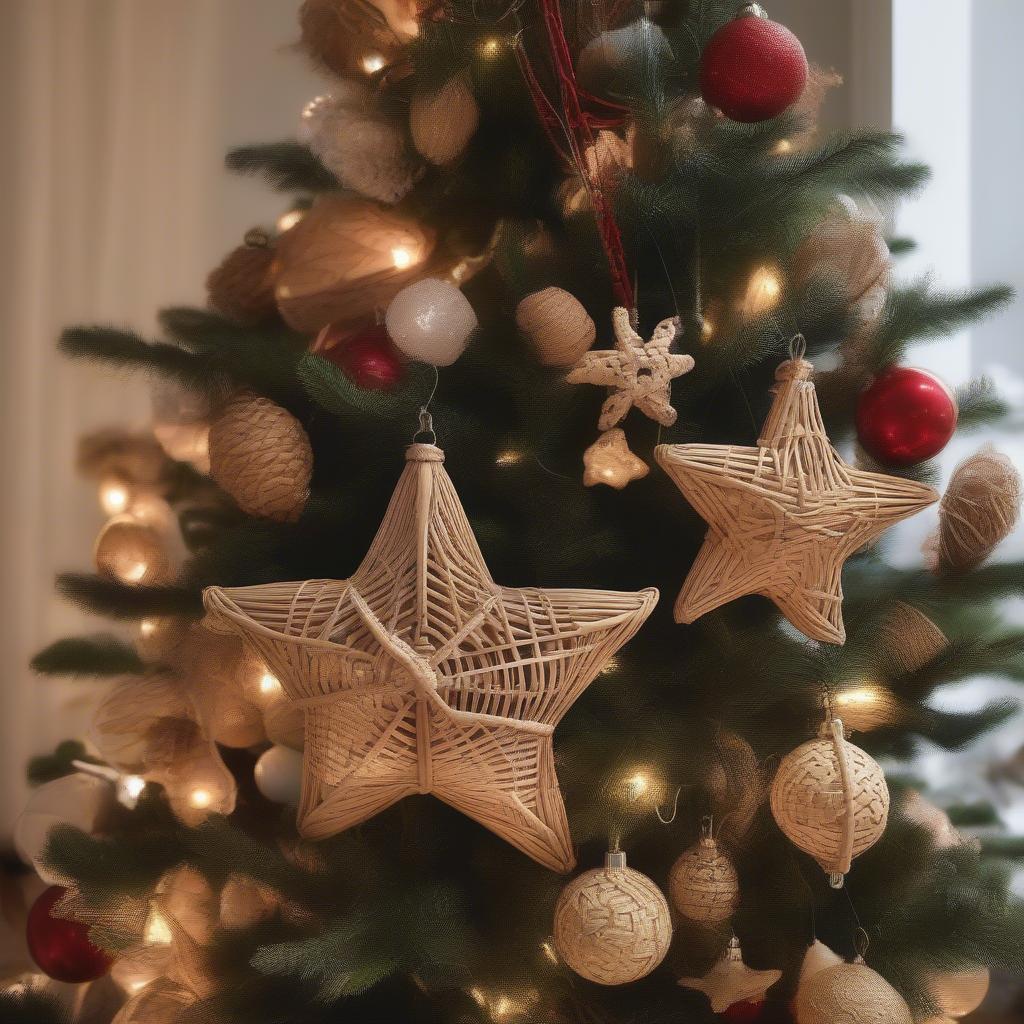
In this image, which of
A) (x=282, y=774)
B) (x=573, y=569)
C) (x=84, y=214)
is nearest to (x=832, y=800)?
(x=573, y=569)

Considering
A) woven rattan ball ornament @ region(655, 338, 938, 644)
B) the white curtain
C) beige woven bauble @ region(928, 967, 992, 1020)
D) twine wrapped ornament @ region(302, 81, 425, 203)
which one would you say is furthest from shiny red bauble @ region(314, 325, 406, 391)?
the white curtain

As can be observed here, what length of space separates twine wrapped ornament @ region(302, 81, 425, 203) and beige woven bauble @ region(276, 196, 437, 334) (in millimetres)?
18

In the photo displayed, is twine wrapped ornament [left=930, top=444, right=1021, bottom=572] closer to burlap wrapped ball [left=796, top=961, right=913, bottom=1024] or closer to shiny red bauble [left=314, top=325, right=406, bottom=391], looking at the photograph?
burlap wrapped ball [left=796, top=961, right=913, bottom=1024]

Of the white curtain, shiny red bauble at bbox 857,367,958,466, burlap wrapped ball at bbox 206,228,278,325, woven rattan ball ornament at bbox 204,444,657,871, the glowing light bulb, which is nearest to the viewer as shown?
woven rattan ball ornament at bbox 204,444,657,871

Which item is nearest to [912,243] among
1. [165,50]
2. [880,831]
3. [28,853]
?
[880,831]

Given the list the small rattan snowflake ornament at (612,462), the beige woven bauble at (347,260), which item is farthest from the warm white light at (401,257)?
the small rattan snowflake ornament at (612,462)

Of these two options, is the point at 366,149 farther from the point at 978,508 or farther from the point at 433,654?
the point at 978,508

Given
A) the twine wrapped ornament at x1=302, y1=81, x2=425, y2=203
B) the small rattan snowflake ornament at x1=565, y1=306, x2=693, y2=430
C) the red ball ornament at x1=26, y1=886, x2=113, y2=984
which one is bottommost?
the red ball ornament at x1=26, y1=886, x2=113, y2=984

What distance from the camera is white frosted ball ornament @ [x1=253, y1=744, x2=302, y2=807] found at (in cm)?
94

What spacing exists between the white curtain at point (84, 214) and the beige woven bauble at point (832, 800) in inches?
46.4

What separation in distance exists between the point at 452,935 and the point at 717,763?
22 cm

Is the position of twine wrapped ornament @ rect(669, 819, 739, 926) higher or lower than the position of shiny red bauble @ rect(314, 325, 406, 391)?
lower

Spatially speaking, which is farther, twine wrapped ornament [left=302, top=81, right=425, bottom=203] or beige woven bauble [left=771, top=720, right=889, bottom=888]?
twine wrapped ornament [left=302, top=81, right=425, bottom=203]

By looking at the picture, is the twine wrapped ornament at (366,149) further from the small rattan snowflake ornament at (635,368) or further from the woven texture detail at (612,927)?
the woven texture detail at (612,927)
